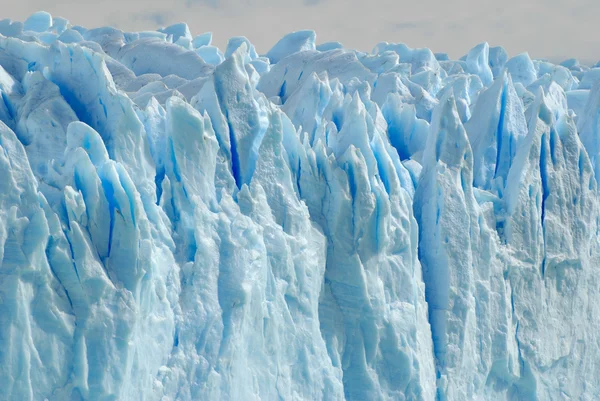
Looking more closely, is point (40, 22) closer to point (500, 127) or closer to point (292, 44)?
point (292, 44)

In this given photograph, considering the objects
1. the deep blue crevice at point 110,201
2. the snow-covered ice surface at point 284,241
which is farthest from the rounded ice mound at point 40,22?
the deep blue crevice at point 110,201

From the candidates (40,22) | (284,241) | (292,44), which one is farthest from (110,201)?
(40,22)

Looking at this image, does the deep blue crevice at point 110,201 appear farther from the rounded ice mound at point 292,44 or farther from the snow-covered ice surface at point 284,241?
the rounded ice mound at point 292,44

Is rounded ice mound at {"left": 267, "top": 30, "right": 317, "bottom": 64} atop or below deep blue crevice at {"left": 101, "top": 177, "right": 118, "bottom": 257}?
atop

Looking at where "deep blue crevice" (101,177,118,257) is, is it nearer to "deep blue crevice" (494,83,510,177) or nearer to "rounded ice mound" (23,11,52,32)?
"deep blue crevice" (494,83,510,177)

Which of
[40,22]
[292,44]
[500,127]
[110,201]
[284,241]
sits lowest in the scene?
[110,201]

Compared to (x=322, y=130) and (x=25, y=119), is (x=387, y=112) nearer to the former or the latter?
(x=322, y=130)

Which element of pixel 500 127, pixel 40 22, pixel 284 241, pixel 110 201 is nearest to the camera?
pixel 110 201

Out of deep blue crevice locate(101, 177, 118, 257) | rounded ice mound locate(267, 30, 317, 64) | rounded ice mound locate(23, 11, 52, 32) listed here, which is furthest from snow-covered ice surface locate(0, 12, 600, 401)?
rounded ice mound locate(23, 11, 52, 32)

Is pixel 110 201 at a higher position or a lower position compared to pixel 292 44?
lower
